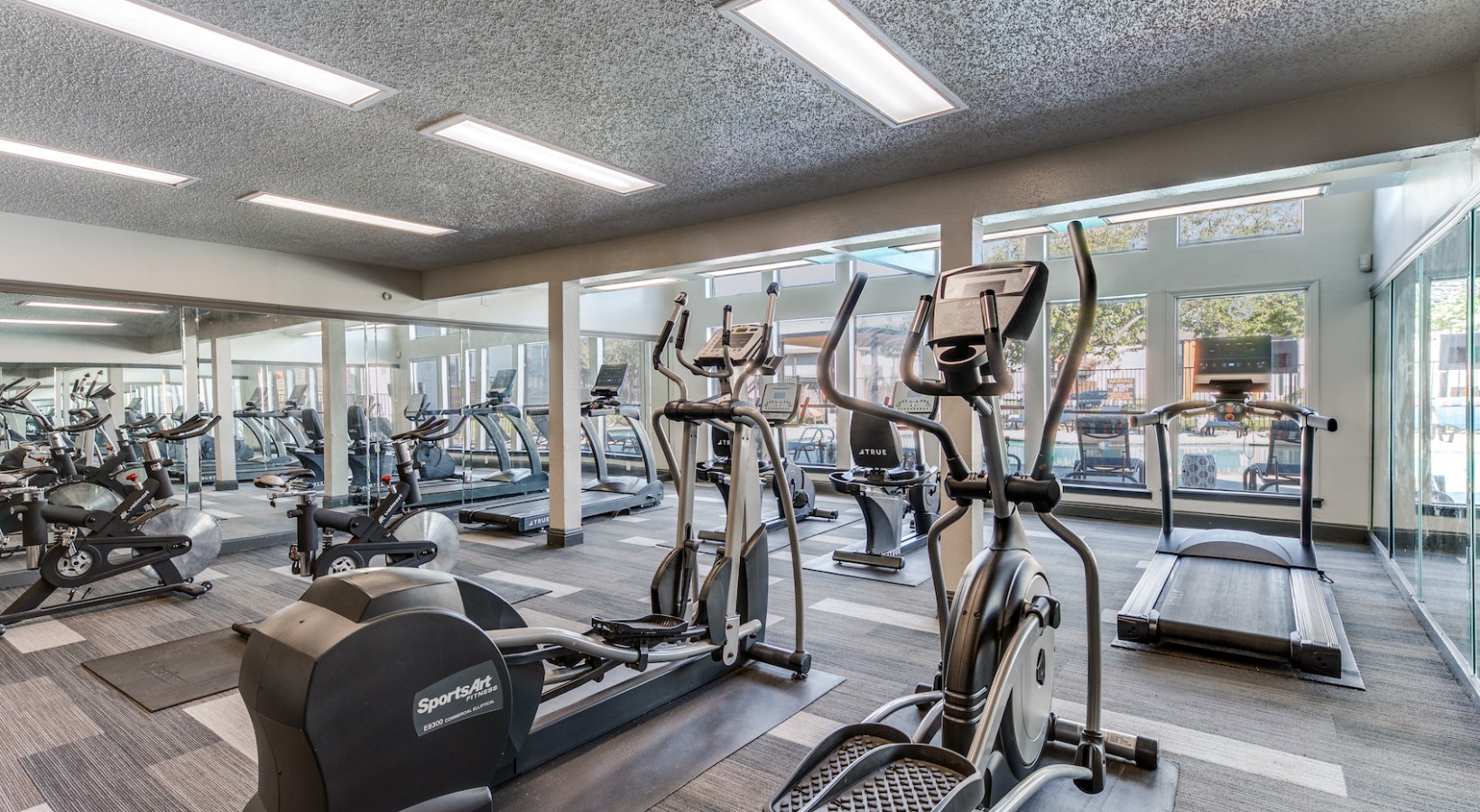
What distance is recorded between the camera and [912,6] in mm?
2334

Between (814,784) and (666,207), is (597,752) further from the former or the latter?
(666,207)

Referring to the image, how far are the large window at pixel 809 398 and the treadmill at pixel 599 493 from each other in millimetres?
2023

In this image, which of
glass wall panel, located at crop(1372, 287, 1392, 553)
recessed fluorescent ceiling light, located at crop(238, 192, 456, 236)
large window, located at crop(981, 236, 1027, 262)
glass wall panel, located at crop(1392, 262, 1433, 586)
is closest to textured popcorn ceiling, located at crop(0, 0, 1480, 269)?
recessed fluorescent ceiling light, located at crop(238, 192, 456, 236)

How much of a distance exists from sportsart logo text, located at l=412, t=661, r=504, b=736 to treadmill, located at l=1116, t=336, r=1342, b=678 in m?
3.22

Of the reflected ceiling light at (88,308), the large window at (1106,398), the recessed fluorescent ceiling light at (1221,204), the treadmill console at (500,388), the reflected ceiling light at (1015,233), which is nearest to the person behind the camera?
the recessed fluorescent ceiling light at (1221,204)

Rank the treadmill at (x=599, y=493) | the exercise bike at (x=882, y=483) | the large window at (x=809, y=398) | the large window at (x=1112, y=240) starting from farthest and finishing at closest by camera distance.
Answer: the large window at (x=809, y=398) < the large window at (x=1112, y=240) < the treadmill at (x=599, y=493) < the exercise bike at (x=882, y=483)

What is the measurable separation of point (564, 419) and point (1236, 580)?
4.93 metres

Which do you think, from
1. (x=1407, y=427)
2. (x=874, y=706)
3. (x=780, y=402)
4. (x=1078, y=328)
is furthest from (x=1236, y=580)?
(x=1078, y=328)

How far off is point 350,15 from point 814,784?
271 cm

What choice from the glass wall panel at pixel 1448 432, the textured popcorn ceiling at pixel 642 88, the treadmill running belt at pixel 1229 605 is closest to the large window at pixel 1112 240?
the glass wall panel at pixel 1448 432

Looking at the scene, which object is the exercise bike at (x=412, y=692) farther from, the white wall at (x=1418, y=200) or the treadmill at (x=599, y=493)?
the treadmill at (x=599, y=493)

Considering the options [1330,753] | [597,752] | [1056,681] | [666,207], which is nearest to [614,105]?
[666,207]

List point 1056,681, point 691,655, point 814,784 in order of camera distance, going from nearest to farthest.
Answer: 1. point 814,784
2. point 691,655
3. point 1056,681

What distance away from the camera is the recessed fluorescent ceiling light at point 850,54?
2357 mm
